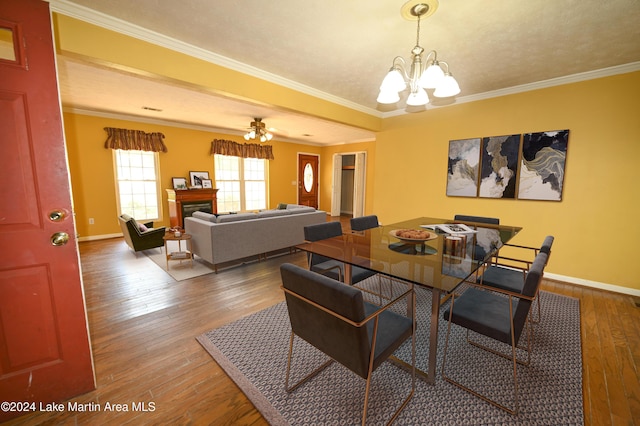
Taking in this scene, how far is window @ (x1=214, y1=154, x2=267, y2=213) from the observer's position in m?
6.92

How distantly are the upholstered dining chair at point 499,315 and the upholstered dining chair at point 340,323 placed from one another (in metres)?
0.37

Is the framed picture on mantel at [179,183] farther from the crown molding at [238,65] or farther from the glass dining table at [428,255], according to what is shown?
the glass dining table at [428,255]

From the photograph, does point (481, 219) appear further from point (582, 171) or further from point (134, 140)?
point (134, 140)

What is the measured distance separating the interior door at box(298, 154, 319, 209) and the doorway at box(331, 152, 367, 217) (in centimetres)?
70

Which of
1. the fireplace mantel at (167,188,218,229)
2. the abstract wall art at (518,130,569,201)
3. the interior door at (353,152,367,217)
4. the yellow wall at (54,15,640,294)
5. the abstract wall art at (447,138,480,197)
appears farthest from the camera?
the interior door at (353,152,367,217)

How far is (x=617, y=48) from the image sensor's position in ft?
7.91

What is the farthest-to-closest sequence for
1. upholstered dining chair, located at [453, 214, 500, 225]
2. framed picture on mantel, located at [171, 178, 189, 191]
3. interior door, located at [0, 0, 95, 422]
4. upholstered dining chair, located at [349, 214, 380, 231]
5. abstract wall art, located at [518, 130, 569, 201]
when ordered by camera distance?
framed picture on mantel, located at [171, 178, 189, 191] < abstract wall art, located at [518, 130, 569, 201] < upholstered dining chair, located at [453, 214, 500, 225] < upholstered dining chair, located at [349, 214, 380, 231] < interior door, located at [0, 0, 95, 422]

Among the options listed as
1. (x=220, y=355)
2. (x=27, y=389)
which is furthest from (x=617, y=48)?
(x=27, y=389)

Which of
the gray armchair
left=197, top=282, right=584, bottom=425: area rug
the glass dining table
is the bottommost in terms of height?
left=197, top=282, right=584, bottom=425: area rug

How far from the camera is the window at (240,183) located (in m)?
6.92

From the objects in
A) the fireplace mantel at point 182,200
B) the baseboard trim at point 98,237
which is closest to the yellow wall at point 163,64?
the fireplace mantel at point 182,200

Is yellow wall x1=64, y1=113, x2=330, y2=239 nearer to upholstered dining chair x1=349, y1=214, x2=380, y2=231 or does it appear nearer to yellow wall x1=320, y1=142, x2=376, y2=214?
yellow wall x1=320, y1=142, x2=376, y2=214

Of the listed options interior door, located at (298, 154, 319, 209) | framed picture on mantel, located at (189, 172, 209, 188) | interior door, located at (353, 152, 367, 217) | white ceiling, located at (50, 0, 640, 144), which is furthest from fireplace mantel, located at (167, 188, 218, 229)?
interior door, located at (353, 152, 367, 217)

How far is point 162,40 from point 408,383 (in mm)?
3353
